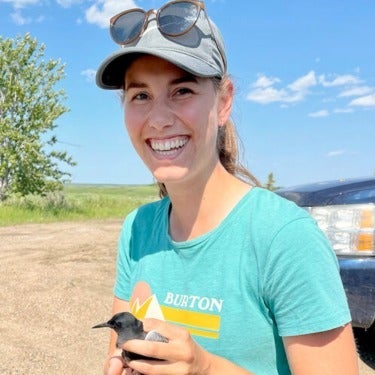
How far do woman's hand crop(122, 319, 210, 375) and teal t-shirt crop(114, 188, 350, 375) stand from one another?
210 mm

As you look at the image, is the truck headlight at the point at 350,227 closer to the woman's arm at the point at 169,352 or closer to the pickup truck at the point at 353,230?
the pickup truck at the point at 353,230

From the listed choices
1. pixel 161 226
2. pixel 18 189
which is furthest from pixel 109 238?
pixel 18 189

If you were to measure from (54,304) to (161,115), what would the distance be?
4997 millimetres

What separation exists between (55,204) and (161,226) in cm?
1902

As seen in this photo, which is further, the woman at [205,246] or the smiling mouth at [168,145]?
the smiling mouth at [168,145]

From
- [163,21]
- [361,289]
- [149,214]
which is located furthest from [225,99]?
[361,289]

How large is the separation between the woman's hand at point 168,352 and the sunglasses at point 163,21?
2.79 ft

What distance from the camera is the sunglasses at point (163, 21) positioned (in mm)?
1686

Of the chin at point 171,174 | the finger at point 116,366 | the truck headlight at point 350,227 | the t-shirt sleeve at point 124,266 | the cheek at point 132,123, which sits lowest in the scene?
the finger at point 116,366

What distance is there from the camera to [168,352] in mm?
1299

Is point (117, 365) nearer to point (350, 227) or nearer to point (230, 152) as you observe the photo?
point (230, 152)

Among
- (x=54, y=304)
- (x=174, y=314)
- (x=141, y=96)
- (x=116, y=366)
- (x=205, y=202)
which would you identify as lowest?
(x=54, y=304)

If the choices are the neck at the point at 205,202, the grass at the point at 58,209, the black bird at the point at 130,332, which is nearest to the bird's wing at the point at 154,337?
the black bird at the point at 130,332

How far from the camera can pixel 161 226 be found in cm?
192
